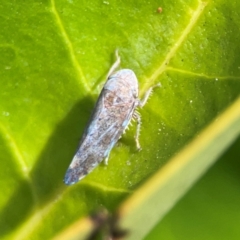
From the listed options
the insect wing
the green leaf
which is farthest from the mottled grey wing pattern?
the green leaf

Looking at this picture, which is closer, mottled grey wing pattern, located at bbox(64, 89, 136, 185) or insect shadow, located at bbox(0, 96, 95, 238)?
insect shadow, located at bbox(0, 96, 95, 238)

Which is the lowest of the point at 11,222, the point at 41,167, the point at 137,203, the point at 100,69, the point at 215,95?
the point at 11,222

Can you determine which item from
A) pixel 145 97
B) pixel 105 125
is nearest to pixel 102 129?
pixel 105 125

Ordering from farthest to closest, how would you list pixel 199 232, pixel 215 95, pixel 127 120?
pixel 127 120 < pixel 215 95 < pixel 199 232

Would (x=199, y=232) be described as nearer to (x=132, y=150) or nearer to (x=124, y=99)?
(x=132, y=150)

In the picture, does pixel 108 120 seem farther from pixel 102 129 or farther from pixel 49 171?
pixel 49 171

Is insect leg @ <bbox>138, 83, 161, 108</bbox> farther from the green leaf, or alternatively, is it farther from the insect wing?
the insect wing

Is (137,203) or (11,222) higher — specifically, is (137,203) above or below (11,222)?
above

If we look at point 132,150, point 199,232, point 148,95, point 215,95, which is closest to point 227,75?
point 215,95
